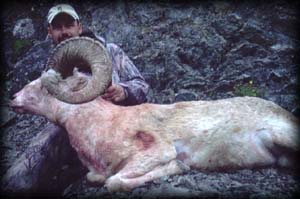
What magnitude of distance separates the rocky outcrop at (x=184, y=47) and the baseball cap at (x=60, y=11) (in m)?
0.09

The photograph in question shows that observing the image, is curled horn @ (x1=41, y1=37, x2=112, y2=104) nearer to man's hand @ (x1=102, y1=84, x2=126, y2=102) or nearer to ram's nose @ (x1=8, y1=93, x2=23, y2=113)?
man's hand @ (x1=102, y1=84, x2=126, y2=102)

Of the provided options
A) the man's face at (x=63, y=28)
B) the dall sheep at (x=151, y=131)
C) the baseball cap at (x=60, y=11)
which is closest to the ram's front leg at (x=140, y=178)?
the dall sheep at (x=151, y=131)

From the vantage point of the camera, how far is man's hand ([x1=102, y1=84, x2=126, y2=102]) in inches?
208

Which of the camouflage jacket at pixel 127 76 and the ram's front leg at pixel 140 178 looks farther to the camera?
the camouflage jacket at pixel 127 76

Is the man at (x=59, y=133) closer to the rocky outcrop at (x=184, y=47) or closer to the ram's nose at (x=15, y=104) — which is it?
the rocky outcrop at (x=184, y=47)

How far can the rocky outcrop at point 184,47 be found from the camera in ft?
18.1

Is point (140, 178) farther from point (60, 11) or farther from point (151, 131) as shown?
point (60, 11)

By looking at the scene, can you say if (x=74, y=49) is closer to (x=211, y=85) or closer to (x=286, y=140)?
(x=211, y=85)

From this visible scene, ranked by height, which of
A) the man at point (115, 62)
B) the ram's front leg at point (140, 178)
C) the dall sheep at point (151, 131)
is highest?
the man at point (115, 62)

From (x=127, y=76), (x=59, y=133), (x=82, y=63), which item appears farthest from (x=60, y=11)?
(x=59, y=133)

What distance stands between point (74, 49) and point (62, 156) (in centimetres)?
98

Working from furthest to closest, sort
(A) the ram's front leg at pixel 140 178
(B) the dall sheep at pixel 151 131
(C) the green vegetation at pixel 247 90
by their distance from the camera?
(C) the green vegetation at pixel 247 90 < (B) the dall sheep at pixel 151 131 < (A) the ram's front leg at pixel 140 178

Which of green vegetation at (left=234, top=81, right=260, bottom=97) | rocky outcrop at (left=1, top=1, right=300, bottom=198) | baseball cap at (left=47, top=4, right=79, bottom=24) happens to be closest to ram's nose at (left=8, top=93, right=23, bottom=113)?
rocky outcrop at (left=1, top=1, right=300, bottom=198)

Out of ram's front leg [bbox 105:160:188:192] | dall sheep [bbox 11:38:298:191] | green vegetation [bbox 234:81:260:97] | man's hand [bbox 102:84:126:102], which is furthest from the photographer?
green vegetation [bbox 234:81:260:97]
